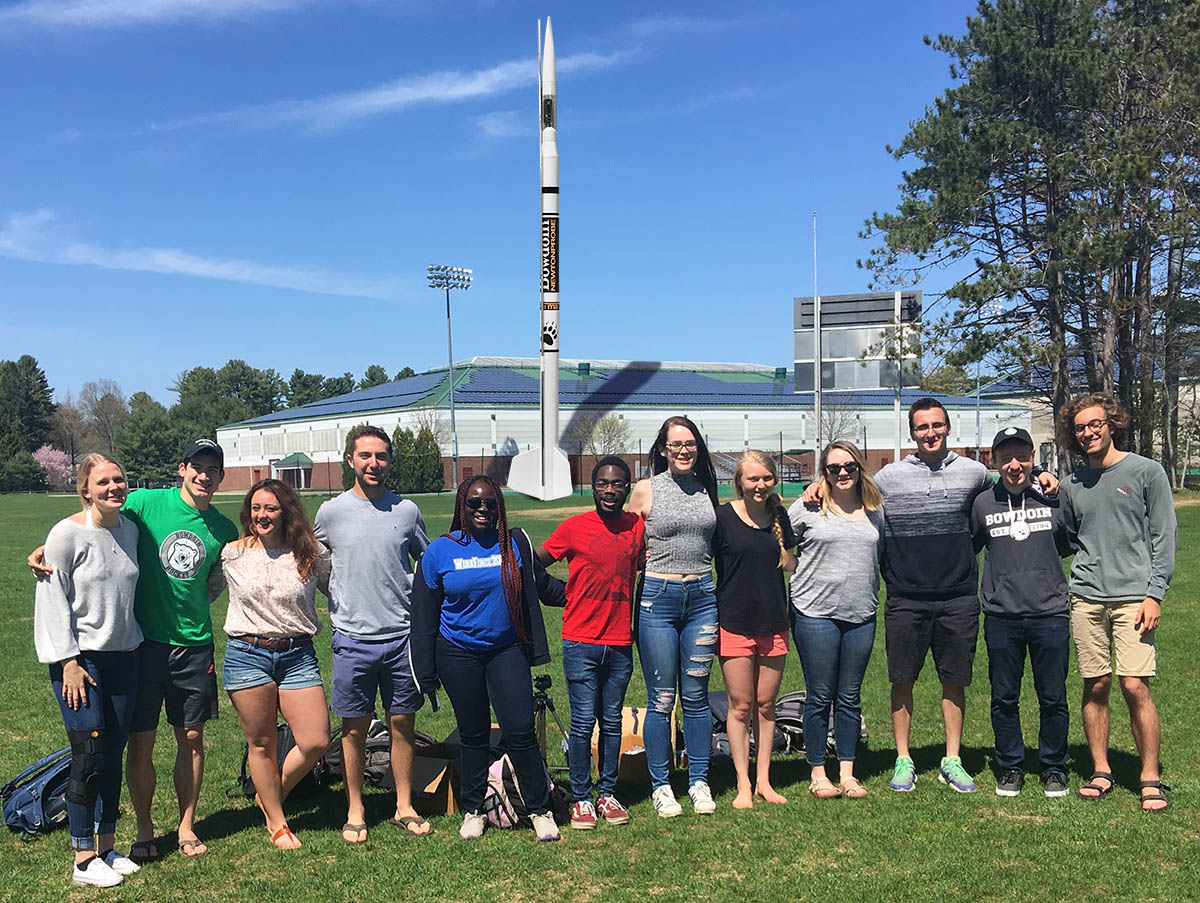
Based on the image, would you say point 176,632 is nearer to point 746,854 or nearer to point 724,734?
point 746,854

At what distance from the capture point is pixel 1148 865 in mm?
5121

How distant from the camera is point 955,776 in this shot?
6.38m

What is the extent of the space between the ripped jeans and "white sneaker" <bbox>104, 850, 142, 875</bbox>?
275 cm

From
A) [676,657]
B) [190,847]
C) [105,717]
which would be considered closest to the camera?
[105,717]

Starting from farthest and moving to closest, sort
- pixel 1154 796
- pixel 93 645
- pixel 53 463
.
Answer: pixel 53 463 → pixel 1154 796 → pixel 93 645

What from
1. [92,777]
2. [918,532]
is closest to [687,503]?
[918,532]

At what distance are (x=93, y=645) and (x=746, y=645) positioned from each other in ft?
11.3

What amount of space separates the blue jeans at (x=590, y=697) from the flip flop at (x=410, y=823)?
83 centimetres

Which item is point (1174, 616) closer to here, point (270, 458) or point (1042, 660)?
point (1042, 660)

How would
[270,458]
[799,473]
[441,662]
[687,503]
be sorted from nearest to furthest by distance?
[441,662]
[687,503]
[799,473]
[270,458]

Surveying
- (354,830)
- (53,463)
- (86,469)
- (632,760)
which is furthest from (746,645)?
(53,463)

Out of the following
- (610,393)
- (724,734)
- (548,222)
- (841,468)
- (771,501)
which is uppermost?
(548,222)

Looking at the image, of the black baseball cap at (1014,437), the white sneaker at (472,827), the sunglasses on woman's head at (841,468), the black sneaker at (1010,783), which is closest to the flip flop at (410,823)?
the white sneaker at (472,827)

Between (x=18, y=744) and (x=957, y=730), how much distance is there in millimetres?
6788
